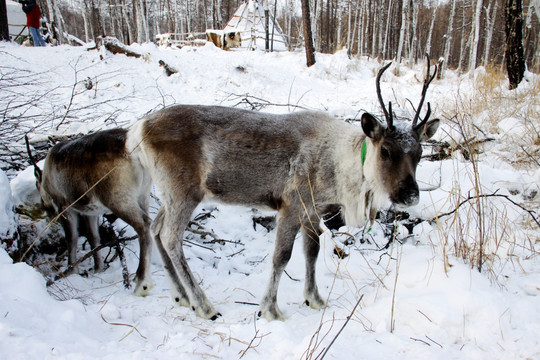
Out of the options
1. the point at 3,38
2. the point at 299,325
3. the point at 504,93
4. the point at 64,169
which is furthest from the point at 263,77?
the point at 299,325

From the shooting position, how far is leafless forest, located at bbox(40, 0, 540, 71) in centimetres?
3102

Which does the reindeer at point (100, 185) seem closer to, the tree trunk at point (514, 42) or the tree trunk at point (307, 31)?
the tree trunk at point (514, 42)

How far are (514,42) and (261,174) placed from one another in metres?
9.01

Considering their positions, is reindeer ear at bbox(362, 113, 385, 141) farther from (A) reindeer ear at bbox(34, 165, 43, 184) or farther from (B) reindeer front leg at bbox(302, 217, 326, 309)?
(A) reindeer ear at bbox(34, 165, 43, 184)

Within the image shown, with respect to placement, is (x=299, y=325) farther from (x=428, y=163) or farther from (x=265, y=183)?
(x=428, y=163)

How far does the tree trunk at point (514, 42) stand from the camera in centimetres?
856

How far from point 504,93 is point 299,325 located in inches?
310

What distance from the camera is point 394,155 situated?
2.79 metres

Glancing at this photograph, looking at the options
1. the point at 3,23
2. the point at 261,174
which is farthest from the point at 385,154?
the point at 3,23

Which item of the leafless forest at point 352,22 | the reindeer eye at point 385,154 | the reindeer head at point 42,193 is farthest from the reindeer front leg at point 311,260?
the leafless forest at point 352,22

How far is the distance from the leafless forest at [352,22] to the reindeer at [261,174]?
81.5 feet

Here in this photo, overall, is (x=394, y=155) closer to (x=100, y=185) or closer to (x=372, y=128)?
(x=372, y=128)

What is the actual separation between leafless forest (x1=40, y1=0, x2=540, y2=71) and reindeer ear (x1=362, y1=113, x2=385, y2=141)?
84.1 feet

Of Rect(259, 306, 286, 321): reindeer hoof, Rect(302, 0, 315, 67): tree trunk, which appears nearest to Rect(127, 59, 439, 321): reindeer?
Rect(259, 306, 286, 321): reindeer hoof
